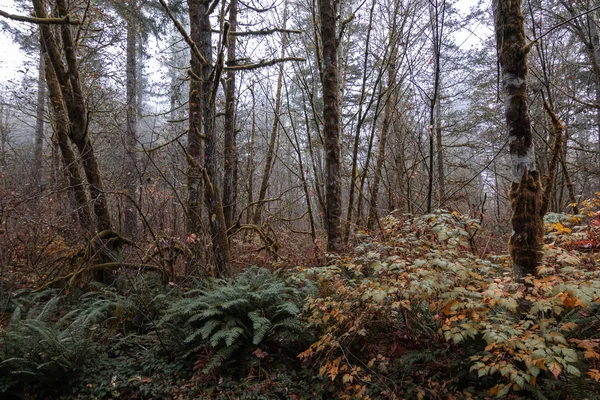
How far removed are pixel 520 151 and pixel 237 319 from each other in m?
3.59

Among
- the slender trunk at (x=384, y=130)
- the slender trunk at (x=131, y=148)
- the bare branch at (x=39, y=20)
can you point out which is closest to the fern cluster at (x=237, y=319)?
the slender trunk at (x=131, y=148)

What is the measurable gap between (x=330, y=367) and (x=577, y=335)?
230cm

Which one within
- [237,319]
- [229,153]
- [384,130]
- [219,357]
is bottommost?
[219,357]

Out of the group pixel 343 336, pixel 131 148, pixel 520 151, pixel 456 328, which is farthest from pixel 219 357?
pixel 131 148

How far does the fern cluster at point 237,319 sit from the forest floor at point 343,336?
0.7 inches

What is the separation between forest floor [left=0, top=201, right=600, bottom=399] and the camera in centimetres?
276

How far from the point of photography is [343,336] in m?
3.46

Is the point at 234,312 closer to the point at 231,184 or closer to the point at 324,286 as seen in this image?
the point at 324,286

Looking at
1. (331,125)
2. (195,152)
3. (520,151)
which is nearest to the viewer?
(520,151)

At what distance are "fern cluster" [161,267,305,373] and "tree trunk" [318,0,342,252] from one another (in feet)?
5.44

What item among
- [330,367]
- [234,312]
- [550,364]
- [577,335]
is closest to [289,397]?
[330,367]

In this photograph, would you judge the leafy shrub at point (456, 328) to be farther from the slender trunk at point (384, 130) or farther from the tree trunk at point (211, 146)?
the slender trunk at point (384, 130)

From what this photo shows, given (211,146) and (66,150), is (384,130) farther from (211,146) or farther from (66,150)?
(66,150)

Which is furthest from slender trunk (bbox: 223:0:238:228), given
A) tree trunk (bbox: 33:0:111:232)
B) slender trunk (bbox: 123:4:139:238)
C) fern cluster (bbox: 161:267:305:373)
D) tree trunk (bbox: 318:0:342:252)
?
fern cluster (bbox: 161:267:305:373)
